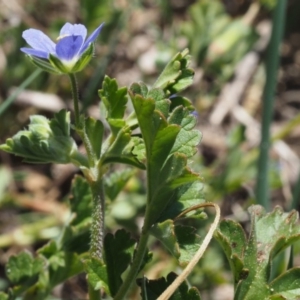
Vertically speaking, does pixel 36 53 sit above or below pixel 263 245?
above

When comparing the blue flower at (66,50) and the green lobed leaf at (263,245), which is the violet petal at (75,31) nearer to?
the blue flower at (66,50)

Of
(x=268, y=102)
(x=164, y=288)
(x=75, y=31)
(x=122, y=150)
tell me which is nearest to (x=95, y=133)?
(x=122, y=150)

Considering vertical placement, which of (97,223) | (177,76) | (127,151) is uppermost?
(177,76)

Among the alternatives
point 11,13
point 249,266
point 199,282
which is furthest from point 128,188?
point 249,266

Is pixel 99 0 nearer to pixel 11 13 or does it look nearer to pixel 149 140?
pixel 11 13

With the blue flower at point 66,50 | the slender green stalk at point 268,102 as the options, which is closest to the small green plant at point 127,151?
the blue flower at point 66,50

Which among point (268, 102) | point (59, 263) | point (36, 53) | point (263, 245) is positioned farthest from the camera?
point (268, 102)

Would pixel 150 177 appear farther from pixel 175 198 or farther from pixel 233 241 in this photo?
pixel 233 241
